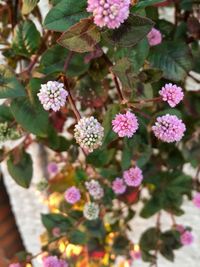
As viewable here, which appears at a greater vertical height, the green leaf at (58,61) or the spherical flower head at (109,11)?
the spherical flower head at (109,11)

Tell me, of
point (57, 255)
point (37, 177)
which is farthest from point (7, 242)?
point (57, 255)

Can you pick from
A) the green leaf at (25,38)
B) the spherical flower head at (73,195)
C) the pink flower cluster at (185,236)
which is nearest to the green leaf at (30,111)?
the green leaf at (25,38)

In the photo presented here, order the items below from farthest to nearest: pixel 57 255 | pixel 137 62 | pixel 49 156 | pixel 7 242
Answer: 1. pixel 7 242
2. pixel 49 156
3. pixel 57 255
4. pixel 137 62

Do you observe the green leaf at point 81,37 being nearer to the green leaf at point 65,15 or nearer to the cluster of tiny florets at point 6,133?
the green leaf at point 65,15

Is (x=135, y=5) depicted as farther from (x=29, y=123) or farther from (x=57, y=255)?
(x=57, y=255)

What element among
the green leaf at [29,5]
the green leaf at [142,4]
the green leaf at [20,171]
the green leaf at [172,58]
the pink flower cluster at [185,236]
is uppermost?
the green leaf at [29,5]

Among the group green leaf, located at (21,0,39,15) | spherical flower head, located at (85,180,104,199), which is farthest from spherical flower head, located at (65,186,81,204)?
green leaf, located at (21,0,39,15)

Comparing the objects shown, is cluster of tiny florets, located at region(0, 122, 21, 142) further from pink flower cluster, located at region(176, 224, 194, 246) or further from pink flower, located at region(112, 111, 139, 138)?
pink flower cluster, located at region(176, 224, 194, 246)
